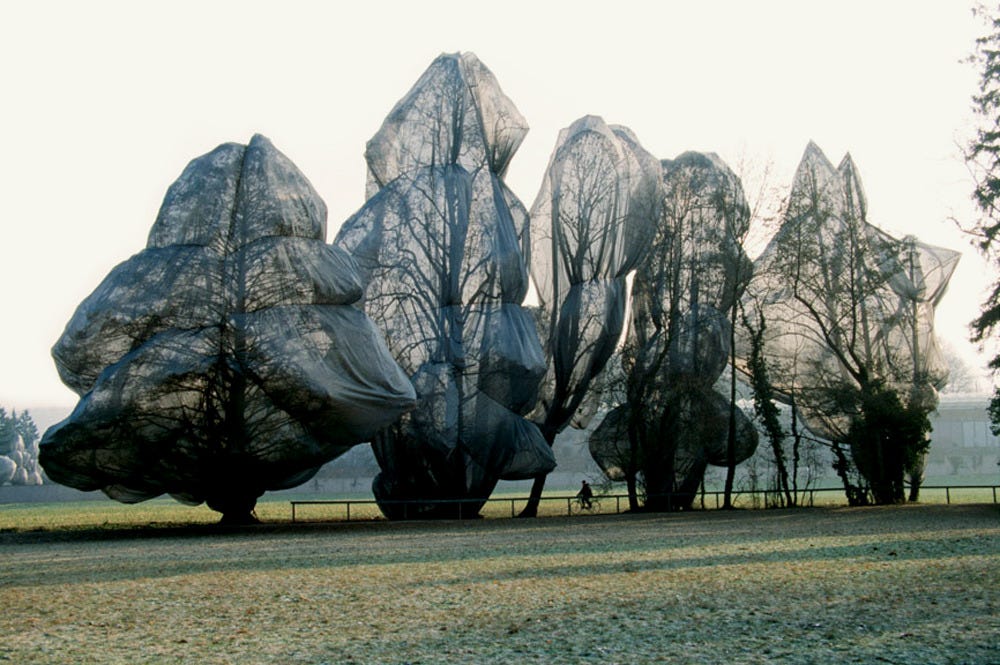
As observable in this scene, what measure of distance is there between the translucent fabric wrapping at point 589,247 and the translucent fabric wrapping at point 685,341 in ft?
2.58

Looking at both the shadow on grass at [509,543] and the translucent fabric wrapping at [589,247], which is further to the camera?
the translucent fabric wrapping at [589,247]

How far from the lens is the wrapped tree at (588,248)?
3144 cm

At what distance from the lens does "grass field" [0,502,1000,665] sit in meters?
7.45

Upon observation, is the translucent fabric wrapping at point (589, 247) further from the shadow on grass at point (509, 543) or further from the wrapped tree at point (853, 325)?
the shadow on grass at point (509, 543)

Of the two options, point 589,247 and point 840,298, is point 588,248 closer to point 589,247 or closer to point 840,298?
point 589,247

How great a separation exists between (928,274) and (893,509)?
11395 millimetres

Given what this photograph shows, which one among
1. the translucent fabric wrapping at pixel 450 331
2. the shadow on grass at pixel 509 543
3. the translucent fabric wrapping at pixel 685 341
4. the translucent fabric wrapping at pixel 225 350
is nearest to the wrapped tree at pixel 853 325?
the translucent fabric wrapping at pixel 685 341

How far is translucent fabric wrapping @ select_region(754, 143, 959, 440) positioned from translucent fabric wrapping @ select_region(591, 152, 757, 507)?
1864 mm

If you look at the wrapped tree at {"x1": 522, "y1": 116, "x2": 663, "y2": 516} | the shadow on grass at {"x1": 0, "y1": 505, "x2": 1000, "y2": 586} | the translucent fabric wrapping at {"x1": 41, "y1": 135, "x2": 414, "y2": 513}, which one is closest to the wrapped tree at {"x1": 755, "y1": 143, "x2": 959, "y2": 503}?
the wrapped tree at {"x1": 522, "y1": 116, "x2": 663, "y2": 516}

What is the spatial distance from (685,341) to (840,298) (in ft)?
16.5

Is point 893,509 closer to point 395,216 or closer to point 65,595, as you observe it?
point 395,216

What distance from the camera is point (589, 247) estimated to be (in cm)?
3209

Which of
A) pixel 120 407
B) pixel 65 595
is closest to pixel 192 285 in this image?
pixel 120 407

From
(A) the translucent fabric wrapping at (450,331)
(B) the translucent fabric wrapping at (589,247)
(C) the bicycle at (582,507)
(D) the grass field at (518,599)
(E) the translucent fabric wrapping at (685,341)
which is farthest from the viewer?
(B) the translucent fabric wrapping at (589,247)
